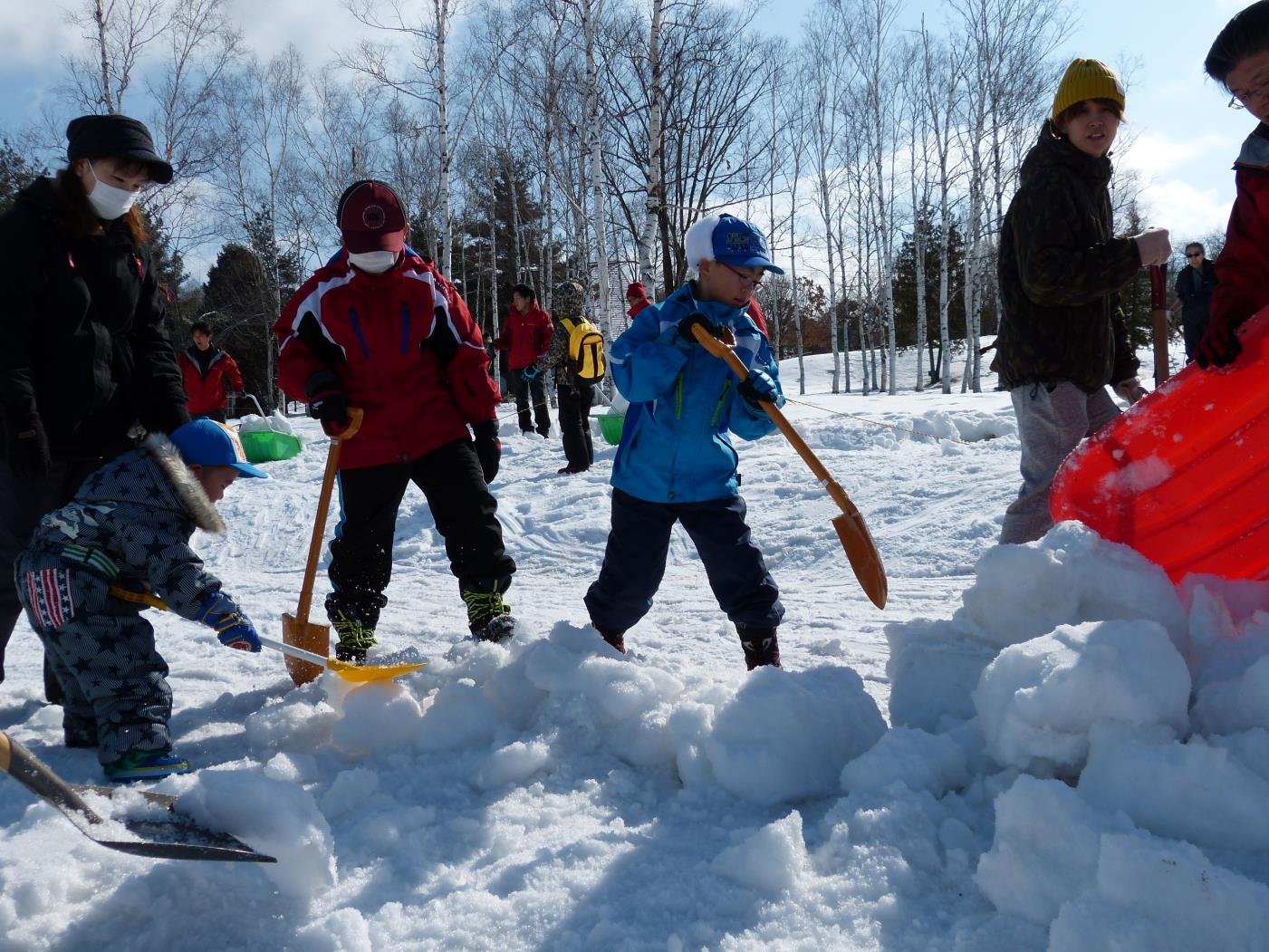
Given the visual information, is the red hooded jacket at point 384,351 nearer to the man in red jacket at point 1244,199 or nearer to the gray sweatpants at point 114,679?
the gray sweatpants at point 114,679

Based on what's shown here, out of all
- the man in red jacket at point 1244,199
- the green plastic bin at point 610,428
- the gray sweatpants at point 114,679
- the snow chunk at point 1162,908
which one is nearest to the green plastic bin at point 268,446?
the green plastic bin at point 610,428

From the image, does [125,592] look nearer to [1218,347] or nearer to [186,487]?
[186,487]

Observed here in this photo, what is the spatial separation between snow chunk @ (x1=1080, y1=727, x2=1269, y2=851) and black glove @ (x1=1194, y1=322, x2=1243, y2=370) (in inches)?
42.7

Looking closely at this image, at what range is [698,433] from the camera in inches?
109

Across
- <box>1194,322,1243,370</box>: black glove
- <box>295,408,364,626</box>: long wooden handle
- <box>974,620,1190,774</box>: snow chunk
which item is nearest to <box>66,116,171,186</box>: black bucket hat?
<box>295,408,364,626</box>: long wooden handle

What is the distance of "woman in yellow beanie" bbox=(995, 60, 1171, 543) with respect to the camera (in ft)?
9.21

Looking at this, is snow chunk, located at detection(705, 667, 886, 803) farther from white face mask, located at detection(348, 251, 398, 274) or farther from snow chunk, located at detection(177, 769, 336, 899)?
white face mask, located at detection(348, 251, 398, 274)

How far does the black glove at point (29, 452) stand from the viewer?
2.38 meters

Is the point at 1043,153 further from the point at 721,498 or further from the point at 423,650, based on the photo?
the point at 423,650

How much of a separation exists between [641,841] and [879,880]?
477 millimetres

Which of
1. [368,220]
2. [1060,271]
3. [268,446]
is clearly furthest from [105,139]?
[268,446]

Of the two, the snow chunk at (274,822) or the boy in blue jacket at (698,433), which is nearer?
the snow chunk at (274,822)

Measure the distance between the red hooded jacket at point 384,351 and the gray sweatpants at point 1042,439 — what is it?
194 centimetres

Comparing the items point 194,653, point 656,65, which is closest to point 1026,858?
point 194,653
